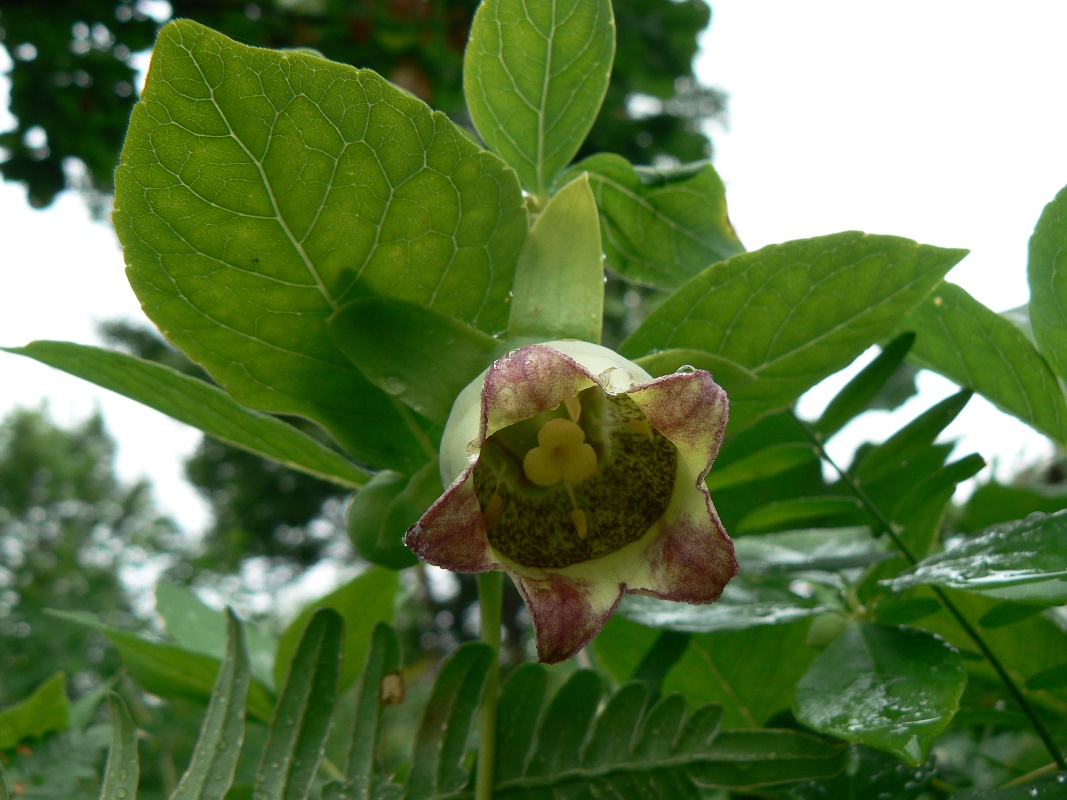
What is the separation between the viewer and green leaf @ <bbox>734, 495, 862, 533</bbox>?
0.63 metres

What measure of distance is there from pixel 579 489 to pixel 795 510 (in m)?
0.26

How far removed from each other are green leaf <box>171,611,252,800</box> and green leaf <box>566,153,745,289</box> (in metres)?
0.36

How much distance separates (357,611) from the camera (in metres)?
0.72

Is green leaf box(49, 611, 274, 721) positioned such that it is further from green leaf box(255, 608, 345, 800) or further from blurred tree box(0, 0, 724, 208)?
blurred tree box(0, 0, 724, 208)

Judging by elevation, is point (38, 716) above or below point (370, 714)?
above

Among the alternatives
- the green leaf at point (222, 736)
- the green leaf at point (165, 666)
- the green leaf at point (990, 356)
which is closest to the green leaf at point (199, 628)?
the green leaf at point (165, 666)

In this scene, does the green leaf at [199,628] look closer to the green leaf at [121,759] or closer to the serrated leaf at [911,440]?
the green leaf at [121,759]

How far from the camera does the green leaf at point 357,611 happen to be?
0.70 metres

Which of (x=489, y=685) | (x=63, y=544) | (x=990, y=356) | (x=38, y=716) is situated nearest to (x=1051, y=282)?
(x=990, y=356)

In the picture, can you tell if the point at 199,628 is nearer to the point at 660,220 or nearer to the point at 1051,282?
the point at 660,220

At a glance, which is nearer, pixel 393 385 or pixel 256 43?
pixel 393 385

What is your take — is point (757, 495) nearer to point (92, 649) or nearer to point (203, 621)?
point (203, 621)

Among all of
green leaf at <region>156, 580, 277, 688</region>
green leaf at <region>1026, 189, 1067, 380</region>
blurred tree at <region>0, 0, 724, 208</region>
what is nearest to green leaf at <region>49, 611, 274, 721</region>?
green leaf at <region>156, 580, 277, 688</region>

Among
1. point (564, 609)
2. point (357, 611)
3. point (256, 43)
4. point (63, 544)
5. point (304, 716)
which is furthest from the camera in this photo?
point (63, 544)
